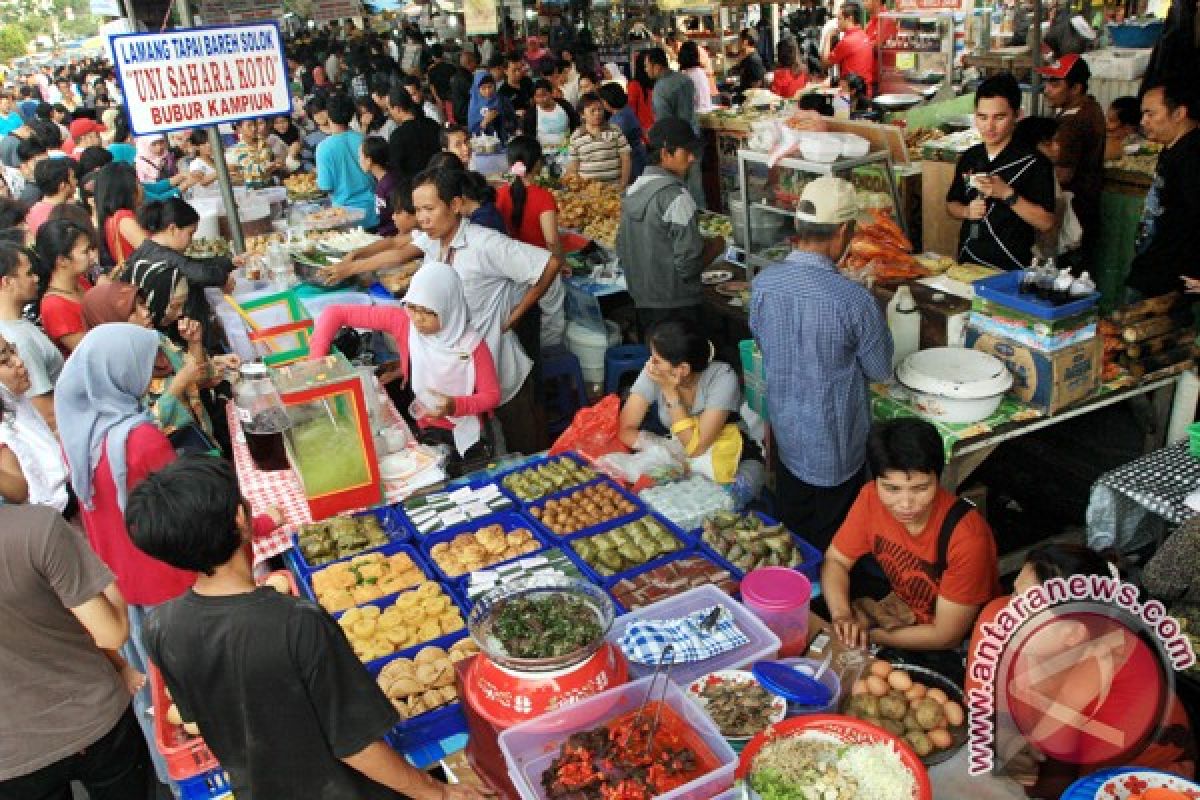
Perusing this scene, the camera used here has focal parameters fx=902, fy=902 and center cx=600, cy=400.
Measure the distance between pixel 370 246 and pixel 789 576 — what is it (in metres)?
4.39

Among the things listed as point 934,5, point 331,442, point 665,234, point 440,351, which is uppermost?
point 934,5

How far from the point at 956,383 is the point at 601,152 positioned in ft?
17.1

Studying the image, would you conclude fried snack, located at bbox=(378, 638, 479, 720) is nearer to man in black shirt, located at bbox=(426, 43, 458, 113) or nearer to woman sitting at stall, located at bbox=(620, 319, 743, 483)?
woman sitting at stall, located at bbox=(620, 319, 743, 483)

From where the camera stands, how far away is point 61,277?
15.6ft

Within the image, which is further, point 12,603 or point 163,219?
point 163,219

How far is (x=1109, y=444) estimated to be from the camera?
462cm

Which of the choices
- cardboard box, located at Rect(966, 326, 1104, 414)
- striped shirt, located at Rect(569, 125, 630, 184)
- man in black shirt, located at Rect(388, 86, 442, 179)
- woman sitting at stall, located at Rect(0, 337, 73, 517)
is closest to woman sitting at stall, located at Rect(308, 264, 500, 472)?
woman sitting at stall, located at Rect(0, 337, 73, 517)

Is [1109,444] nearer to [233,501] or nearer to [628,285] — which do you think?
[628,285]

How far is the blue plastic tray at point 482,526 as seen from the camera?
10.9 feet

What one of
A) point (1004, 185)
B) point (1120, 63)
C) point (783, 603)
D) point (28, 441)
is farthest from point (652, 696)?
point (1120, 63)

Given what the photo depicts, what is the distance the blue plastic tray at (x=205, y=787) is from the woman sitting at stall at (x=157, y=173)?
6.99m

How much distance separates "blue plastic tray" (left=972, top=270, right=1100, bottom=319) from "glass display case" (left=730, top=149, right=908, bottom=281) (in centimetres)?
113

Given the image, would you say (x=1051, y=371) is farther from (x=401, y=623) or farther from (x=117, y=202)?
(x=117, y=202)

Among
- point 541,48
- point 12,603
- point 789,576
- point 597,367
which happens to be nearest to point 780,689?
point 789,576
